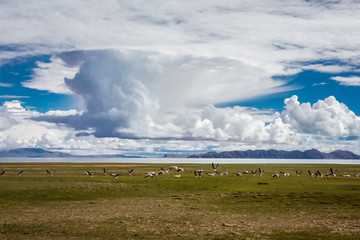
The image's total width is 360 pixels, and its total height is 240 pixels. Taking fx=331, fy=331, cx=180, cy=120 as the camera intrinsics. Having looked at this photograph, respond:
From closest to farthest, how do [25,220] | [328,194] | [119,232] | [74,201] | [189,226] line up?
[119,232] < [189,226] < [25,220] < [74,201] < [328,194]

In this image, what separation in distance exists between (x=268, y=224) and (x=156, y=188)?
1082 inches

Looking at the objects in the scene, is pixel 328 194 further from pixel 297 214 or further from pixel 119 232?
pixel 119 232

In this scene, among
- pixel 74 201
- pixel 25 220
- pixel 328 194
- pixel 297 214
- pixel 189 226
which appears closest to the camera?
pixel 189 226

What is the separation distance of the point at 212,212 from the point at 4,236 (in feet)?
59.0

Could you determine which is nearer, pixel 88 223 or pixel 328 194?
pixel 88 223

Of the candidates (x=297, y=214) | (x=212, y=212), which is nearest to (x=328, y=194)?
(x=297, y=214)

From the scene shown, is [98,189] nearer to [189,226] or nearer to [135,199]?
[135,199]

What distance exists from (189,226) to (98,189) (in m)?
26.5

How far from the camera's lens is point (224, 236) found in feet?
73.5

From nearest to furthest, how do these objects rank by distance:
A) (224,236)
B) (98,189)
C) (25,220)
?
(224,236), (25,220), (98,189)

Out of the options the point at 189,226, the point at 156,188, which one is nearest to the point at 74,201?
the point at 156,188

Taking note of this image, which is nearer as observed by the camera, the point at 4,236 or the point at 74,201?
the point at 4,236

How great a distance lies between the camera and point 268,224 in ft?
86.4

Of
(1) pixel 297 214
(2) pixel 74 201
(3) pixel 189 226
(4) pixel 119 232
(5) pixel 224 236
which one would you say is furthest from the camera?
(2) pixel 74 201
